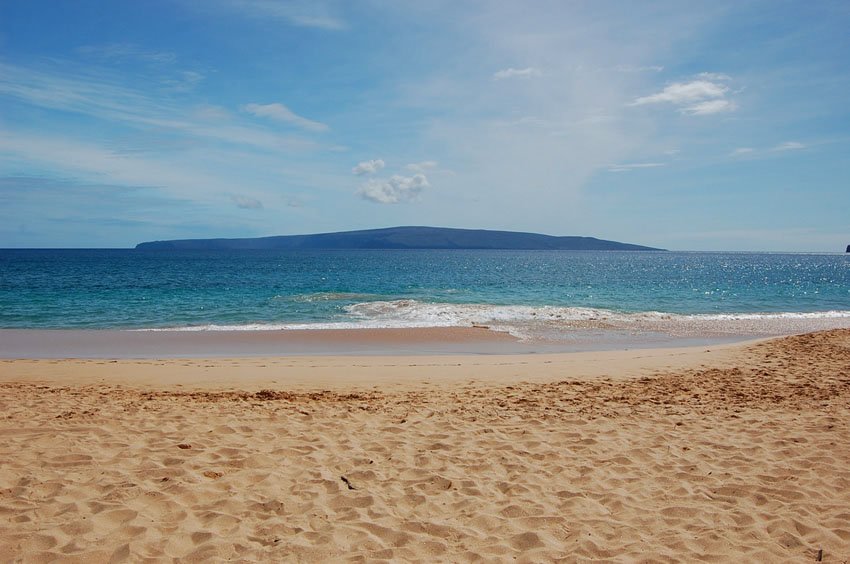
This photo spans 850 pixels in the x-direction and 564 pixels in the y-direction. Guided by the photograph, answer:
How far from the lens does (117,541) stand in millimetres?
4191

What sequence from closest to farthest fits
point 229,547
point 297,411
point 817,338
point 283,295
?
point 229,547 < point 297,411 < point 817,338 < point 283,295

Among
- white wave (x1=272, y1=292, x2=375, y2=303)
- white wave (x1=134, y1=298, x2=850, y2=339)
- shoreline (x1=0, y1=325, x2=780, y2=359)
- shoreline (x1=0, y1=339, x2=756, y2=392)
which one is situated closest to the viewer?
shoreline (x1=0, y1=339, x2=756, y2=392)

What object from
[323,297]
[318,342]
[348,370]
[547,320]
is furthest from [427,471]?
[323,297]

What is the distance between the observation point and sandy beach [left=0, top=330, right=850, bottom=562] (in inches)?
168

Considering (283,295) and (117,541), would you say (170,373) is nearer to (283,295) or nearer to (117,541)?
(117,541)

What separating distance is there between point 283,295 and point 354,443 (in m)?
30.0

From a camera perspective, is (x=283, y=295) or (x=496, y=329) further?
(x=283, y=295)

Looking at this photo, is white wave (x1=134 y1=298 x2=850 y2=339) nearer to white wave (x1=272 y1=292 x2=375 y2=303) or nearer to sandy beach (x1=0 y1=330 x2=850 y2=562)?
white wave (x1=272 y1=292 x2=375 y2=303)

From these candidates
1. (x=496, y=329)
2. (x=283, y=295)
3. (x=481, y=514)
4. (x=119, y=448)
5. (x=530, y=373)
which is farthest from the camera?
(x=283, y=295)

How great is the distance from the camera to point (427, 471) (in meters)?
5.64

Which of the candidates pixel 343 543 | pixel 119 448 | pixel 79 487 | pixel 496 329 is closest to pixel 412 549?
pixel 343 543

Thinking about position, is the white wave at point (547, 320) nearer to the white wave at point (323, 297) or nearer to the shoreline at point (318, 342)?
the shoreline at point (318, 342)

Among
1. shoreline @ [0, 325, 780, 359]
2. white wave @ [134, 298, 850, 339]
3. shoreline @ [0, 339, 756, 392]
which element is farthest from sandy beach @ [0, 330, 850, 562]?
white wave @ [134, 298, 850, 339]

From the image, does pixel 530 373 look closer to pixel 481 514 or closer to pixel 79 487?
pixel 481 514
